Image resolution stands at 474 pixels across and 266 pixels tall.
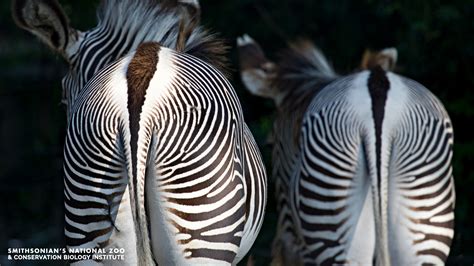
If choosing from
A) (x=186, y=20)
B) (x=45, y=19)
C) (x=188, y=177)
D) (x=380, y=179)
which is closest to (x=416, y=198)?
(x=380, y=179)

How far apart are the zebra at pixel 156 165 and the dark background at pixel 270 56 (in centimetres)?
373

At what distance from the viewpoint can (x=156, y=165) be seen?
3.40m

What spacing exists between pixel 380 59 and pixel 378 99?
5.57 ft

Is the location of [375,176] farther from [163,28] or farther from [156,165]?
[156,165]

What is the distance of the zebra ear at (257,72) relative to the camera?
6.96m

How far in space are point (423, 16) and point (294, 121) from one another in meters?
2.67

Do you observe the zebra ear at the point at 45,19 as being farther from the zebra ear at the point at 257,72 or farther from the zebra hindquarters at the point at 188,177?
the zebra ear at the point at 257,72

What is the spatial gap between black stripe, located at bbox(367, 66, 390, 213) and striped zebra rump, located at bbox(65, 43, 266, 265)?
4.13 ft

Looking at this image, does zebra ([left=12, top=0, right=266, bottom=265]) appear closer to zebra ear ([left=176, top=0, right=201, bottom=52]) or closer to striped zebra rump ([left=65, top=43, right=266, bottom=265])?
striped zebra rump ([left=65, top=43, right=266, bottom=265])

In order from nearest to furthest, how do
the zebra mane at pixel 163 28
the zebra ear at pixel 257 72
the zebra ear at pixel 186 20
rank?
the zebra ear at pixel 186 20 → the zebra mane at pixel 163 28 → the zebra ear at pixel 257 72

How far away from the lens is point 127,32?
15.9ft

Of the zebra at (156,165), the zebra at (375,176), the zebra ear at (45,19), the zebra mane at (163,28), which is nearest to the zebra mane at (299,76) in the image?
the zebra at (375,176)

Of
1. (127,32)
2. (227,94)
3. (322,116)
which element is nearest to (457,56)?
(322,116)

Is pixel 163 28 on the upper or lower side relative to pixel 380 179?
upper
